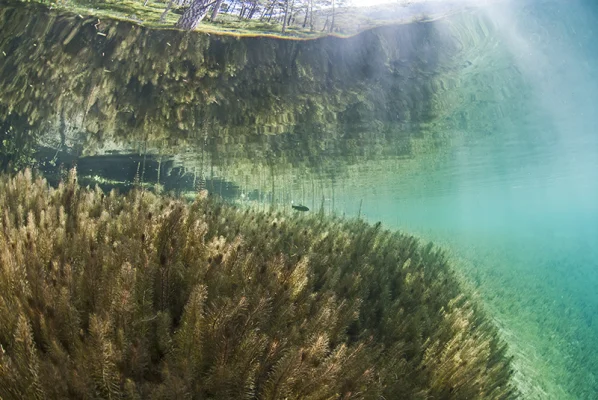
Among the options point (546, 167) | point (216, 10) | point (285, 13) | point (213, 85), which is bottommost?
point (546, 167)

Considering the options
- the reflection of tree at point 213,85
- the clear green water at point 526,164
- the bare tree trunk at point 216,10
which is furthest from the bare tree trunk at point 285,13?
the clear green water at point 526,164

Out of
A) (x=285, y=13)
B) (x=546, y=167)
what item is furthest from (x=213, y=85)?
(x=546, y=167)

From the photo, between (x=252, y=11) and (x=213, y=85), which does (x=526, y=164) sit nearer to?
(x=213, y=85)

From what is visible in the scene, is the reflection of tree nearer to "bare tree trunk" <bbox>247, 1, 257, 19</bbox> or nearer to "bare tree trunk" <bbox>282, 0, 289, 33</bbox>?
"bare tree trunk" <bbox>282, 0, 289, 33</bbox>

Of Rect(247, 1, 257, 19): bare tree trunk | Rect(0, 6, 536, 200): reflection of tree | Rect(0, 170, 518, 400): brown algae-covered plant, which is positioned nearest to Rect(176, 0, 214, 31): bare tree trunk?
Rect(0, 6, 536, 200): reflection of tree

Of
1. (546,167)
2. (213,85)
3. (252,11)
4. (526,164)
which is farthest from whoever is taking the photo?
(546,167)

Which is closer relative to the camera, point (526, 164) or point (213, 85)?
point (213, 85)

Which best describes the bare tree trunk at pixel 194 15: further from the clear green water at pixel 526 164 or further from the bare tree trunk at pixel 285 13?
the clear green water at pixel 526 164

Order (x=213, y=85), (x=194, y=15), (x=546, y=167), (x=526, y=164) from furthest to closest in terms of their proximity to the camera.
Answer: (x=546, y=167), (x=526, y=164), (x=213, y=85), (x=194, y=15)

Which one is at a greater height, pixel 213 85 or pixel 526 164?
pixel 213 85
